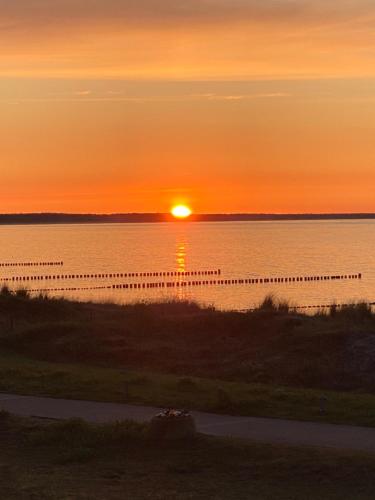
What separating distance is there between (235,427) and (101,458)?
2.24 metres

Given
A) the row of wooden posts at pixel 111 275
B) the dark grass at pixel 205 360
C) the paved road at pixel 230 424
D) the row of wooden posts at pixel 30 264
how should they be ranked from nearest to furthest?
the paved road at pixel 230 424 → the dark grass at pixel 205 360 → the row of wooden posts at pixel 111 275 → the row of wooden posts at pixel 30 264

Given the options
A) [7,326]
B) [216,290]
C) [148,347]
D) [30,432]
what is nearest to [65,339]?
[148,347]

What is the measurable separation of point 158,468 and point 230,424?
8.16ft

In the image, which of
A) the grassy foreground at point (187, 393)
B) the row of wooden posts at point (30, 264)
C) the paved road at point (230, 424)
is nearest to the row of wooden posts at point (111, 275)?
the row of wooden posts at point (30, 264)

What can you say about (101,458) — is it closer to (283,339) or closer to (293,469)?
(293,469)

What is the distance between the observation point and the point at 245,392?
627 inches

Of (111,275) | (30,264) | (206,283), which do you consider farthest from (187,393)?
(30,264)

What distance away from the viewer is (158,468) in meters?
11.3

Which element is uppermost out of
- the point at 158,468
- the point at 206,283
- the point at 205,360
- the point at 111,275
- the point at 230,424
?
the point at 111,275

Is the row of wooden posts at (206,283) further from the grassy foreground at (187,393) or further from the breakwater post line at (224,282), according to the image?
the grassy foreground at (187,393)

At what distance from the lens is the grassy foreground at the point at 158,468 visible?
1017 centimetres

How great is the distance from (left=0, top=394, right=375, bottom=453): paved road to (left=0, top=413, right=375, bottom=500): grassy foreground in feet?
2.50

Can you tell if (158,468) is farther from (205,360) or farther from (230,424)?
(205,360)

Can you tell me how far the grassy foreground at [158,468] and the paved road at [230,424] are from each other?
2.50 feet
